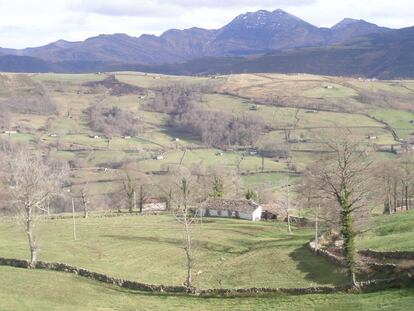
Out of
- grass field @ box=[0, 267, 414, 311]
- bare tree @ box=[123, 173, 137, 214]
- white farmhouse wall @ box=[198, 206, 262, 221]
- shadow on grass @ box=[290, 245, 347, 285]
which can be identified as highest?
grass field @ box=[0, 267, 414, 311]

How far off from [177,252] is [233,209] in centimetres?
5365

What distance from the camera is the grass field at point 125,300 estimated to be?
45294 mm

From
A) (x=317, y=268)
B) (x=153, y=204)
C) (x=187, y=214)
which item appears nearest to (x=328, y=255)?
(x=317, y=268)

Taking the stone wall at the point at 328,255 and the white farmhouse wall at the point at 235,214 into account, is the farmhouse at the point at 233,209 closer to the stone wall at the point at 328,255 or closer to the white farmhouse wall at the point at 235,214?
the white farmhouse wall at the point at 235,214

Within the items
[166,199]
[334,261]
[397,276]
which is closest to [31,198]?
[334,261]

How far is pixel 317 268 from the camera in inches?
2453

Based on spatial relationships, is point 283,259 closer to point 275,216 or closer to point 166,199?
point 275,216

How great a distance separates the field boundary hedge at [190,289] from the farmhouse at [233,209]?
68390 mm

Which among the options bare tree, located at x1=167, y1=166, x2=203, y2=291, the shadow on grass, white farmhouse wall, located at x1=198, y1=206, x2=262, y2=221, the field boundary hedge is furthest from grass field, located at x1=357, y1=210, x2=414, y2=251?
white farmhouse wall, located at x1=198, y1=206, x2=262, y2=221

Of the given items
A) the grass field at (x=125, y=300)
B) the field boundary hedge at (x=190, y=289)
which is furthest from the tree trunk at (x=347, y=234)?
the grass field at (x=125, y=300)

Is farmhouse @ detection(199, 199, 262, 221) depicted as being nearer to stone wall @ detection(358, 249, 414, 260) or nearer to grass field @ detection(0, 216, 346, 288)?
grass field @ detection(0, 216, 346, 288)

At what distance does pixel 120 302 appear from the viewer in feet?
169

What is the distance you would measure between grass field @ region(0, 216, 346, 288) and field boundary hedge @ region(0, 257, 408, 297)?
389cm

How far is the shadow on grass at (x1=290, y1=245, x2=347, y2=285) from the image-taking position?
56775 mm
